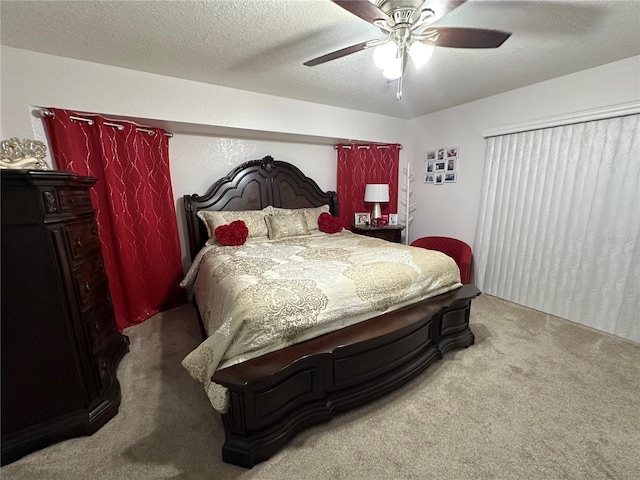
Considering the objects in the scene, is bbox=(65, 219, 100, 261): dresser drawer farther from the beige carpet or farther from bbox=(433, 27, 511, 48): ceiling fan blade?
bbox=(433, 27, 511, 48): ceiling fan blade

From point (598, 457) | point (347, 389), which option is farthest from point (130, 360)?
point (598, 457)

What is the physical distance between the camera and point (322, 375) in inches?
57.7

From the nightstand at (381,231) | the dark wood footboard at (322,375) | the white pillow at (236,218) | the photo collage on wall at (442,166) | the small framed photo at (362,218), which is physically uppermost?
the photo collage on wall at (442,166)

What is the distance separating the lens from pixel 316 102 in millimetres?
3162

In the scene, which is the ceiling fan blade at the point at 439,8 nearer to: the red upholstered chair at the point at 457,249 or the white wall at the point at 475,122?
the white wall at the point at 475,122

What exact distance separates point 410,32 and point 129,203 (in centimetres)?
261

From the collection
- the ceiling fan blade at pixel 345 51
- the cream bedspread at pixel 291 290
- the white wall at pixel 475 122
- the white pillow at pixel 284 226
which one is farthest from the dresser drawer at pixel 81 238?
the white wall at pixel 475 122

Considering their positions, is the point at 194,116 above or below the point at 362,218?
above

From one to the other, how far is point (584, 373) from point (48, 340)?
330 cm

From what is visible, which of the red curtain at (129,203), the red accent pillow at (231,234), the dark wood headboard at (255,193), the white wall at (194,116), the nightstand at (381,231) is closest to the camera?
the white wall at (194,116)

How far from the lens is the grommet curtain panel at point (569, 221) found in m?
2.23

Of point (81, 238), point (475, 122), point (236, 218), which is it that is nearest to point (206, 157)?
point (236, 218)

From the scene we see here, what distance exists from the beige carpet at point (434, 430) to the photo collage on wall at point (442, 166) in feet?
7.40

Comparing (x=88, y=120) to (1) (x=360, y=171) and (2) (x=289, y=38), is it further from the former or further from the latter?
(1) (x=360, y=171)
